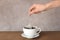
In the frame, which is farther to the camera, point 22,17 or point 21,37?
point 22,17

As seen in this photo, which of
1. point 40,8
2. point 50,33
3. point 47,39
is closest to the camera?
point 40,8

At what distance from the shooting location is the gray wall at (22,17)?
123 cm

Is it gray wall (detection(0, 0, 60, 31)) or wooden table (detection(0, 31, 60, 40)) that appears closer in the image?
wooden table (detection(0, 31, 60, 40))

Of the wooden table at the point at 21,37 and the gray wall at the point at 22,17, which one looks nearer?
the wooden table at the point at 21,37

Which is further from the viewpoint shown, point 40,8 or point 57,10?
point 57,10

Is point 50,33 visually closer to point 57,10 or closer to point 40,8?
point 57,10

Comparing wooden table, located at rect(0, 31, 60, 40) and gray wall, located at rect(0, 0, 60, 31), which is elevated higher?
gray wall, located at rect(0, 0, 60, 31)

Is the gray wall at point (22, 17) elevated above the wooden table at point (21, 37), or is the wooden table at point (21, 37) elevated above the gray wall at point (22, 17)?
the gray wall at point (22, 17)

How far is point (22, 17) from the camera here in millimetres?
1246

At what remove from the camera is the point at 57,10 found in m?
1.24

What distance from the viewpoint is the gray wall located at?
1229mm

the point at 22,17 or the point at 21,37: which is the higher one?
the point at 22,17

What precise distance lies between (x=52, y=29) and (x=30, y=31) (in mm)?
263

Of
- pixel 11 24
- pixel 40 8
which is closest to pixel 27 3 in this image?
pixel 11 24
